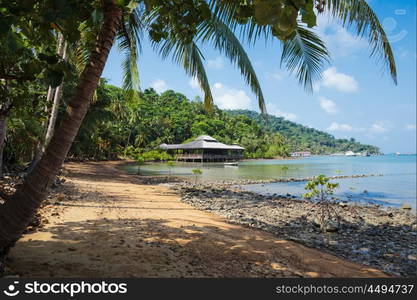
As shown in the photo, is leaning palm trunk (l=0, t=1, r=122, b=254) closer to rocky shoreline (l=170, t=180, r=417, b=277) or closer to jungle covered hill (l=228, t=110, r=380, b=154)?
rocky shoreline (l=170, t=180, r=417, b=277)

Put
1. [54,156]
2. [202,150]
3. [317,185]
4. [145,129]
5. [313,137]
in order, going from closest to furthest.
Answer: [54,156] → [317,185] → [202,150] → [145,129] → [313,137]

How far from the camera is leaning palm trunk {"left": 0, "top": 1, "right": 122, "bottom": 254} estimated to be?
1.85 m

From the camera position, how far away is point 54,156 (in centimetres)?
190

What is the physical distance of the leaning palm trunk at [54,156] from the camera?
185cm

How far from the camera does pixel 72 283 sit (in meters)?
1.52

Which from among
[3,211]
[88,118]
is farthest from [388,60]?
[88,118]

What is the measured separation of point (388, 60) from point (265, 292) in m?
3.02

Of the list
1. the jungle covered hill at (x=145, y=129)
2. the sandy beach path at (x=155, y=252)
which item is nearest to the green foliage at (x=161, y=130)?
the jungle covered hill at (x=145, y=129)

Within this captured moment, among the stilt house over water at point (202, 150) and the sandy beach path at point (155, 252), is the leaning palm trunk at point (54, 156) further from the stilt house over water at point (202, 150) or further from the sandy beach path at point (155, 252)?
the stilt house over water at point (202, 150)

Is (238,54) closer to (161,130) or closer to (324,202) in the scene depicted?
(324,202)

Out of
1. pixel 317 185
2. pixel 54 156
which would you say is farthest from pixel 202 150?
pixel 54 156

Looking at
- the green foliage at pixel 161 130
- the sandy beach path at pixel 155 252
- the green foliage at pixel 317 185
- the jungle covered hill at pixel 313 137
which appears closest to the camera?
the sandy beach path at pixel 155 252

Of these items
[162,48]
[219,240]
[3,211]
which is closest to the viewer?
[3,211]

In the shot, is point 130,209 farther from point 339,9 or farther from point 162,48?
point 339,9
